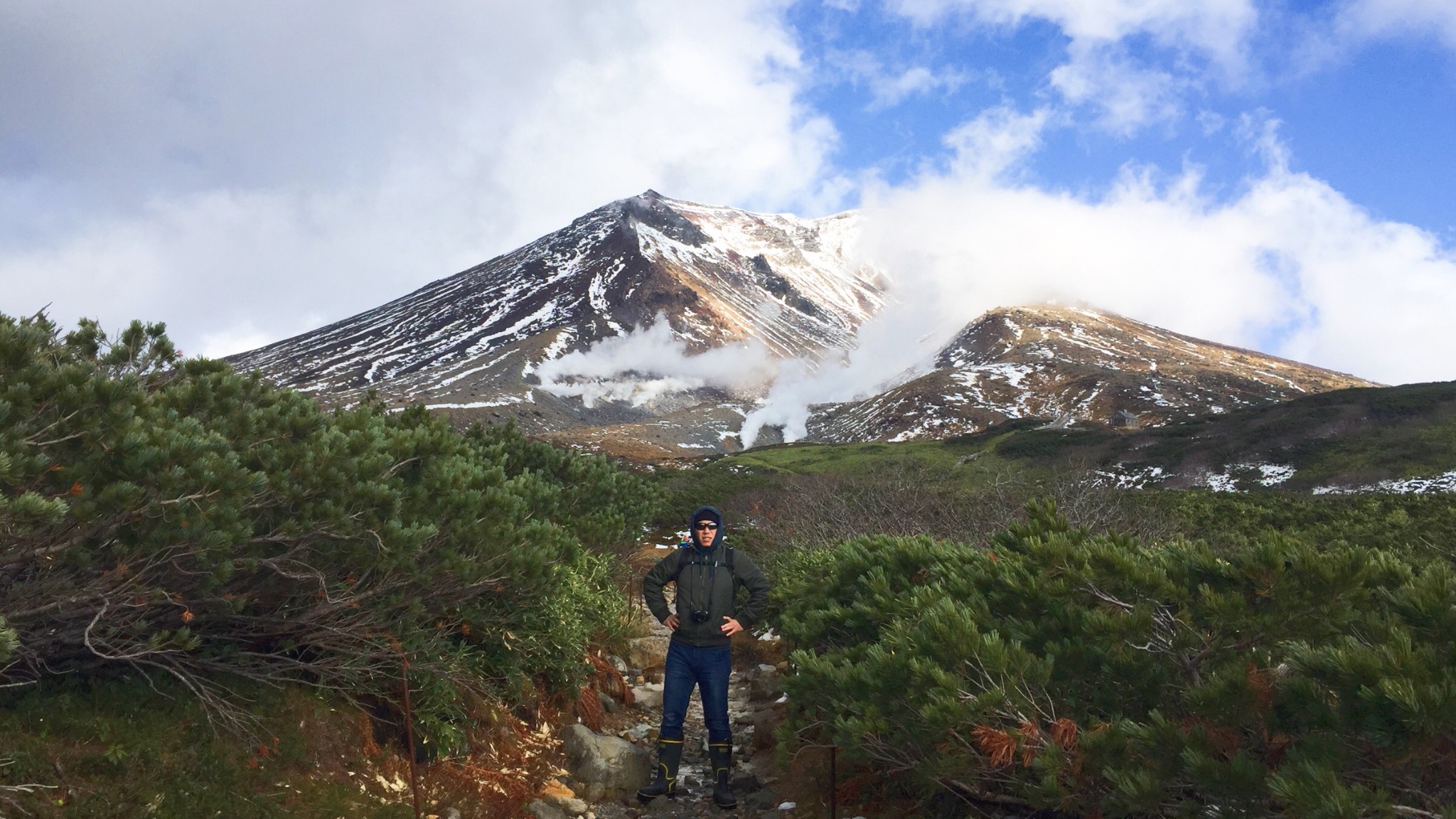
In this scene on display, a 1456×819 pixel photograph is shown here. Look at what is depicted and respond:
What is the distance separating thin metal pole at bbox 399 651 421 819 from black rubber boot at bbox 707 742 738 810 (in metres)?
1.97

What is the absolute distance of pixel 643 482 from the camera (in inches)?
507

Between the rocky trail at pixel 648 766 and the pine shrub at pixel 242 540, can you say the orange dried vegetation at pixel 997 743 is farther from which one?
the pine shrub at pixel 242 540

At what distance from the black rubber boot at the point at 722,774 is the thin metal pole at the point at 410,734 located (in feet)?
6.48

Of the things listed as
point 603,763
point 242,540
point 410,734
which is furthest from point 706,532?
point 242,540

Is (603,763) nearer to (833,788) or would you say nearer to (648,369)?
(833,788)

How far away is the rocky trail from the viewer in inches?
223

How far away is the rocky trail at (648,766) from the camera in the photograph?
5.66 m

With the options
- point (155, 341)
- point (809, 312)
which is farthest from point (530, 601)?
point (809, 312)

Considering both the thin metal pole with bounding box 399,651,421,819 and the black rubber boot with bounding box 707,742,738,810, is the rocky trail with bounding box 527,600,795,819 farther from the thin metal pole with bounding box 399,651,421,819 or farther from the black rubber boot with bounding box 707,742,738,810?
the thin metal pole with bounding box 399,651,421,819

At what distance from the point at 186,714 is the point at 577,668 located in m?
3.40

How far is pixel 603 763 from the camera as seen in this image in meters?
6.09

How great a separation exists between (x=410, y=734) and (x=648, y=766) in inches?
93.3

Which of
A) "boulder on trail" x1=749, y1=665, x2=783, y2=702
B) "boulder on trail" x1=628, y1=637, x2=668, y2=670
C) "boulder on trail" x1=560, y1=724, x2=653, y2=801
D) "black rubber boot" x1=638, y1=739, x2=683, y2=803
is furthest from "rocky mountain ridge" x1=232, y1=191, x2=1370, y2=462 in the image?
"black rubber boot" x1=638, y1=739, x2=683, y2=803

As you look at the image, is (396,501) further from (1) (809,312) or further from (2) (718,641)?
(1) (809,312)
